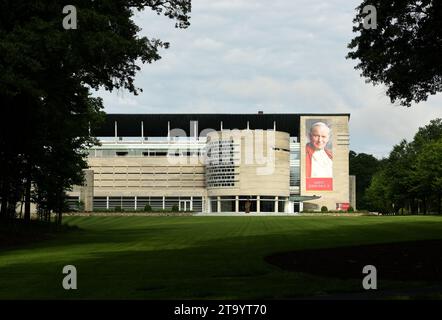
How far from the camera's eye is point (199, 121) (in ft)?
508

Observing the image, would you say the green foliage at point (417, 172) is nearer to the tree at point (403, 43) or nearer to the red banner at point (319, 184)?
the red banner at point (319, 184)

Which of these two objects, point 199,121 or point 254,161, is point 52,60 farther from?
point 199,121

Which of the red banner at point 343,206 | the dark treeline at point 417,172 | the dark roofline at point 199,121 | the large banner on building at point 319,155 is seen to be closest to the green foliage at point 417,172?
the dark treeline at point 417,172

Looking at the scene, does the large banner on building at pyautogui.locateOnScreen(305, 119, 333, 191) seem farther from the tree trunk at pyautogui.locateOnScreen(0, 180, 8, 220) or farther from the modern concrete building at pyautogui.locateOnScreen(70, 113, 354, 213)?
the tree trunk at pyautogui.locateOnScreen(0, 180, 8, 220)

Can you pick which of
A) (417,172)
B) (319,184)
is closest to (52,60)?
(417,172)

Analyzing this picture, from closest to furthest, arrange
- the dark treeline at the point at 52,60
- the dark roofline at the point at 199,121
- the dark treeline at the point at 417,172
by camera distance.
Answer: the dark treeline at the point at 52,60 < the dark treeline at the point at 417,172 < the dark roofline at the point at 199,121

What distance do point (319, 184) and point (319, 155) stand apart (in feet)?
24.5

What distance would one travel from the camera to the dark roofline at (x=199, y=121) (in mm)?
154375

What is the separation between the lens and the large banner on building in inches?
6191

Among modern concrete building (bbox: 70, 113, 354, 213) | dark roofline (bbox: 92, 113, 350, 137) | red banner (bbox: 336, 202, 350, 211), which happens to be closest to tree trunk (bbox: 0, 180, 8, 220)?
modern concrete building (bbox: 70, 113, 354, 213)

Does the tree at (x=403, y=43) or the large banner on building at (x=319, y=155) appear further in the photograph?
the large banner on building at (x=319, y=155)

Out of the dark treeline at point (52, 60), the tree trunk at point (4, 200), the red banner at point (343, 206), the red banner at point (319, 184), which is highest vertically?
the dark treeline at point (52, 60)

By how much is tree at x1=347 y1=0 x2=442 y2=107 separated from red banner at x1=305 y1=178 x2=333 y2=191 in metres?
130
